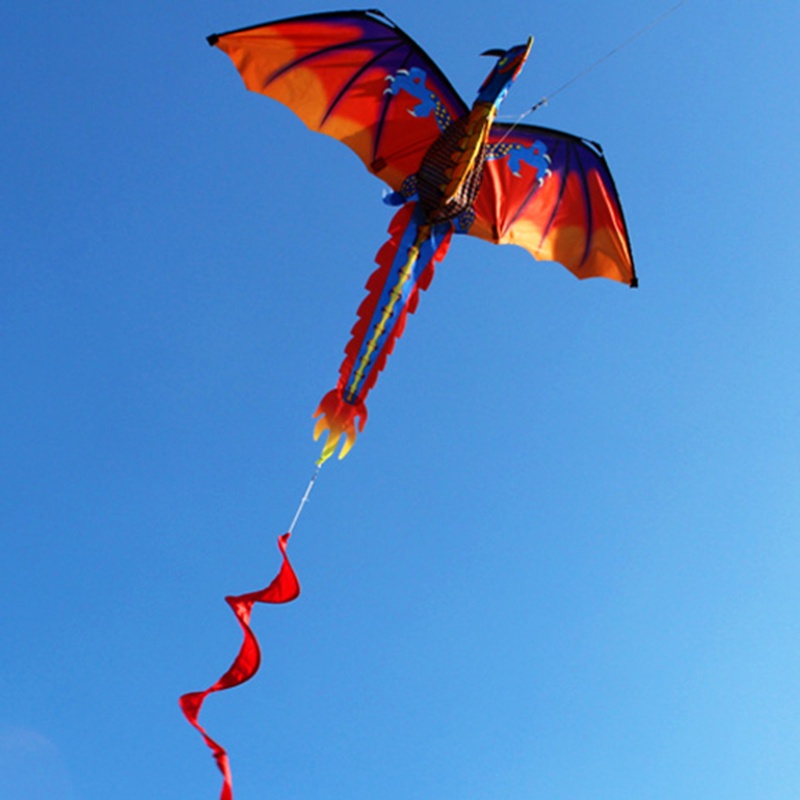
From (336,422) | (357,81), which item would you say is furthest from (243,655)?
(357,81)

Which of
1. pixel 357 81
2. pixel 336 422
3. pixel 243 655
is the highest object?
pixel 357 81

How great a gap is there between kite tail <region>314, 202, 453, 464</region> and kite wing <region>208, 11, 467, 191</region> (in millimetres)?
752

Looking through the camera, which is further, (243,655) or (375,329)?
(375,329)

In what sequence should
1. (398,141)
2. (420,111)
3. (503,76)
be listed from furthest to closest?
(398,141) → (420,111) → (503,76)

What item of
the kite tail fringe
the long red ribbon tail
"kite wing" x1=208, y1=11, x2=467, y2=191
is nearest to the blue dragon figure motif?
"kite wing" x1=208, y1=11, x2=467, y2=191

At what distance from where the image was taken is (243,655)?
275 inches

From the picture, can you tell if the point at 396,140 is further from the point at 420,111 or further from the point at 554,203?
the point at 554,203

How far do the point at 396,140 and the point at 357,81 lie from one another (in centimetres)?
68

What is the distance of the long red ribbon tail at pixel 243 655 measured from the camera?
21.5ft

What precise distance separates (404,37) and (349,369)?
3242mm

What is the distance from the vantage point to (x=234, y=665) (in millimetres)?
6992

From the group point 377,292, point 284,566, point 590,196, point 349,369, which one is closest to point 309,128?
point 377,292

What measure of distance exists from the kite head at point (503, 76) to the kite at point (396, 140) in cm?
1

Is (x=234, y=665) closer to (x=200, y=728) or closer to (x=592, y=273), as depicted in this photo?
(x=200, y=728)
